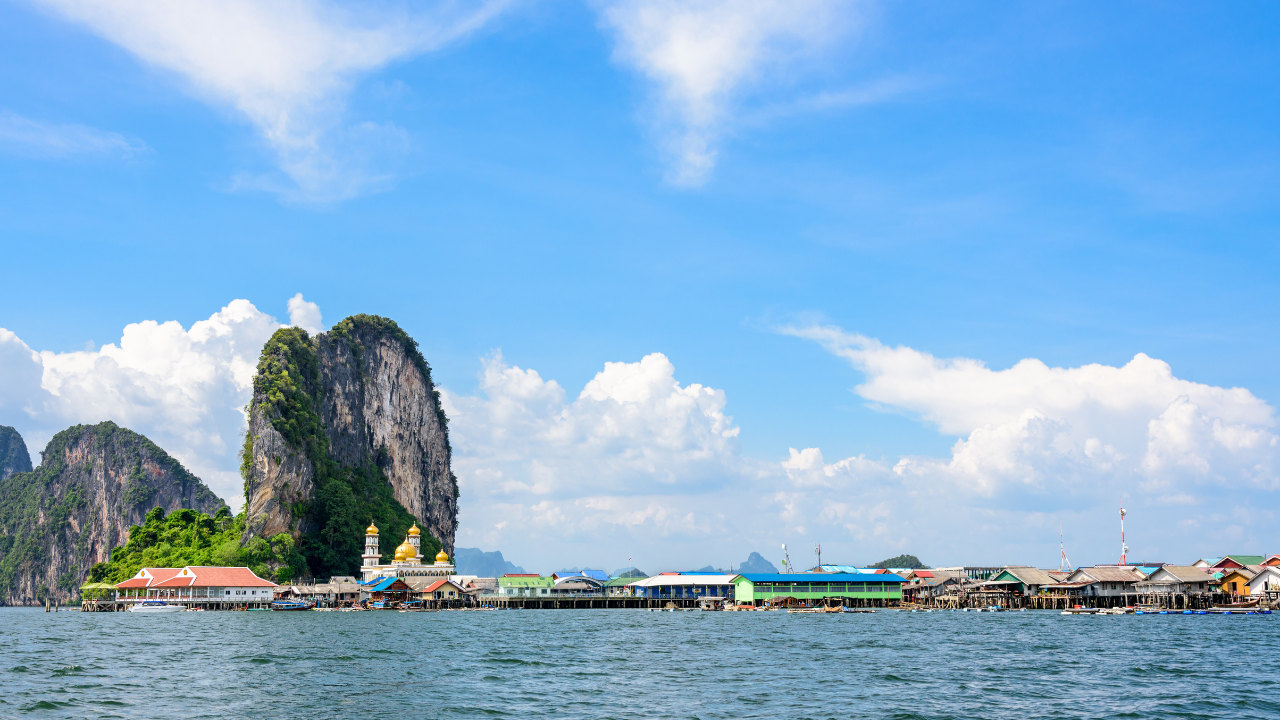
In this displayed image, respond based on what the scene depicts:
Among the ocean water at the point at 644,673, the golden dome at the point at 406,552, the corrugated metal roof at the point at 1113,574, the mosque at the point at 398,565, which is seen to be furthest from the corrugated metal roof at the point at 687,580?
the ocean water at the point at 644,673

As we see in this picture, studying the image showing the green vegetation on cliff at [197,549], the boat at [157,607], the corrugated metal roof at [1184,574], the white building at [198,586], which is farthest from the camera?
the green vegetation on cliff at [197,549]

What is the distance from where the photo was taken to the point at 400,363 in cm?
18800

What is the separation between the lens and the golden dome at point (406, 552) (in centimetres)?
14488

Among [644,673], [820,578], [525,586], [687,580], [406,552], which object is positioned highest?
[406,552]

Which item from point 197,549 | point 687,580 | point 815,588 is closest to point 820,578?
point 815,588

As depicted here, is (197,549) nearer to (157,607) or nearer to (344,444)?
(157,607)

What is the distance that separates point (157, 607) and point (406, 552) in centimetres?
3658

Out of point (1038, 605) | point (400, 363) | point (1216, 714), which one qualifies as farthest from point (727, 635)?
point (400, 363)

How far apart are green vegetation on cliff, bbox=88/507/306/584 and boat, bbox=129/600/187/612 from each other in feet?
29.6

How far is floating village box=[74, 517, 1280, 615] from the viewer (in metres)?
104

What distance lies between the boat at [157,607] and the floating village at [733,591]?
0.15 metres

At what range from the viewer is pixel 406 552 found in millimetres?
145750

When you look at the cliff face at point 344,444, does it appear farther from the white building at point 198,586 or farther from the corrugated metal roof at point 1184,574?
the corrugated metal roof at point 1184,574

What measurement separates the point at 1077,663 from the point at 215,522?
125474 mm
